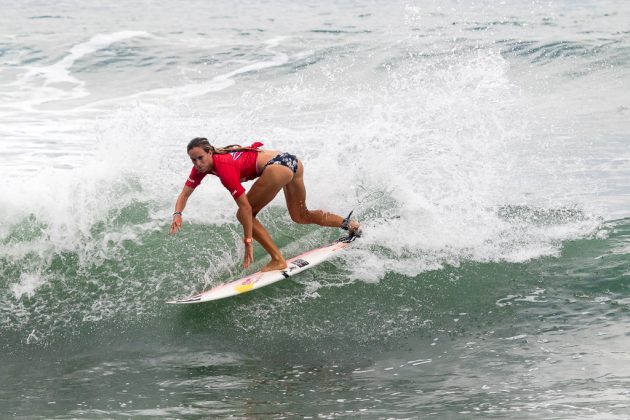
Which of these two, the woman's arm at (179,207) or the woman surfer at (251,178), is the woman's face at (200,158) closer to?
the woman surfer at (251,178)

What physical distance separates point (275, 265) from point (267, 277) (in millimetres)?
189

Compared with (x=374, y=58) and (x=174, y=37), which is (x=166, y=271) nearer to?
(x=374, y=58)

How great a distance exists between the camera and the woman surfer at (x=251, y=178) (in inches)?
241

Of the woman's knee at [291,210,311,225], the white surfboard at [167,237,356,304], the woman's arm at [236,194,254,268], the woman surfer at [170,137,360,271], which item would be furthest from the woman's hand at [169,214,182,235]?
the woman's knee at [291,210,311,225]

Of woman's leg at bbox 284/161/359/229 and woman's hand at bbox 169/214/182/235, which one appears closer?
woman's hand at bbox 169/214/182/235

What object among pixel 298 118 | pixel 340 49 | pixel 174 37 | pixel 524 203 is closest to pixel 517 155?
pixel 524 203

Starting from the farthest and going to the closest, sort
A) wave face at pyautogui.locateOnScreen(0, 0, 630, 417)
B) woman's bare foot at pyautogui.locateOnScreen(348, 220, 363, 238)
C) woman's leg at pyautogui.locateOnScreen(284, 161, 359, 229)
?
1. woman's bare foot at pyautogui.locateOnScreen(348, 220, 363, 238)
2. woman's leg at pyautogui.locateOnScreen(284, 161, 359, 229)
3. wave face at pyautogui.locateOnScreen(0, 0, 630, 417)

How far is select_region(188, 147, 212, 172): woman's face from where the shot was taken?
604cm

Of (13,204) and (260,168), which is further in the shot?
(13,204)

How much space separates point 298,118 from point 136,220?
25.0 ft

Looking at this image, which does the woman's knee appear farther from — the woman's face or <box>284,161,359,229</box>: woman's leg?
the woman's face

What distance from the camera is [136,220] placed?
8.17 meters

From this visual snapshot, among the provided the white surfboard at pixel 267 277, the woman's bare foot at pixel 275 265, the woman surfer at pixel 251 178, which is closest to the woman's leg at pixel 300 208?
the woman surfer at pixel 251 178

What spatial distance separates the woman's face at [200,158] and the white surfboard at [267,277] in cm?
107
